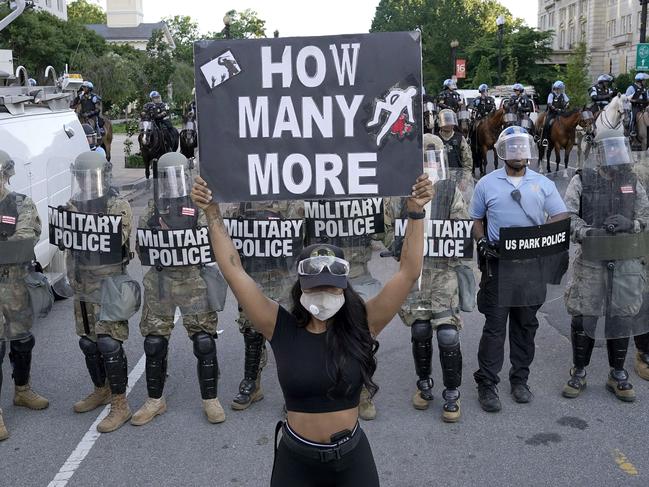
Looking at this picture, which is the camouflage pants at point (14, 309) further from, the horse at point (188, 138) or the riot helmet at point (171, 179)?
the horse at point (188, 138)

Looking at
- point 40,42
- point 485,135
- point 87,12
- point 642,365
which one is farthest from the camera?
point 87,12

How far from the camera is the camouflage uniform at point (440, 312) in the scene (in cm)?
575

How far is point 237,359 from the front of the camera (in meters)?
7.07

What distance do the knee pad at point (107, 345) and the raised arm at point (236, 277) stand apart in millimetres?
2365

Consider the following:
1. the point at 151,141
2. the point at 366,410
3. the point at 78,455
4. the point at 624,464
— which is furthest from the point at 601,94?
the point at 78,455

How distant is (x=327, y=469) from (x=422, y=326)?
106 inches

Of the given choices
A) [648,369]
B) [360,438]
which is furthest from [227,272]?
[648,369]

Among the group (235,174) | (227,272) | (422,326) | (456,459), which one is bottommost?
(456,459)

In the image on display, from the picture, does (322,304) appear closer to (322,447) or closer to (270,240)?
(322,447)

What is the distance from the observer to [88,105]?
20016 mm

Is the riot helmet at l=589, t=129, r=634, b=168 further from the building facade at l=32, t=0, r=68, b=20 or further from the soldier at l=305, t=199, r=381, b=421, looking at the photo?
the building facade at l=32, t=0, r=68, b=20

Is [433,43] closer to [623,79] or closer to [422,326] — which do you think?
[623,79]

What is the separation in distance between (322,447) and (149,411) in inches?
114

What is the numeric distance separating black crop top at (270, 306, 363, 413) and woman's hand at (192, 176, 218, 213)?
75 cm
